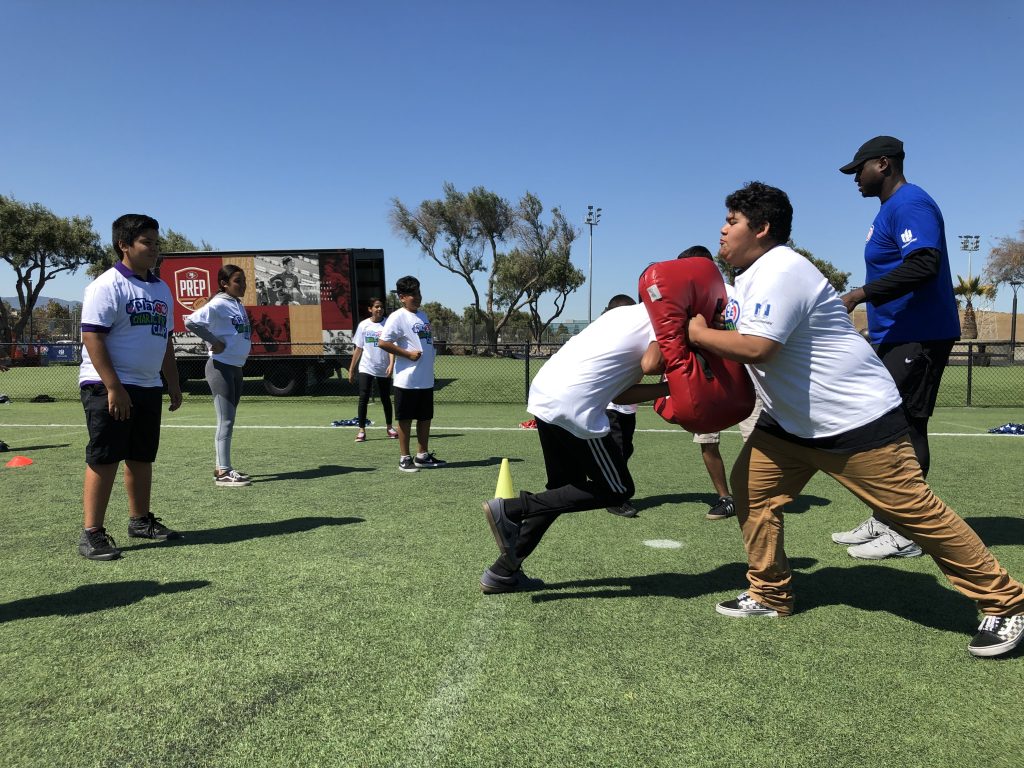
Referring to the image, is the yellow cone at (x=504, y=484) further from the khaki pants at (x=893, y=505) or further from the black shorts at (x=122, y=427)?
the black shorts at (x=122, y=427)

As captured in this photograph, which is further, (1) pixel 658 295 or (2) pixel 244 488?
(2) pixel 244 488

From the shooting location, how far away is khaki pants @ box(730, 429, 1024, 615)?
2615 millimetres

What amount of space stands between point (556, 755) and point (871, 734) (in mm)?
1021

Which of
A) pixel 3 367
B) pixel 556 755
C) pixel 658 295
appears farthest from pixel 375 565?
pixel 3 367

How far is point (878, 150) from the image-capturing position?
12.1 ft

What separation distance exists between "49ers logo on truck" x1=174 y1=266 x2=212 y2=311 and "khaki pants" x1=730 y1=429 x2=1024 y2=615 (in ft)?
54.6

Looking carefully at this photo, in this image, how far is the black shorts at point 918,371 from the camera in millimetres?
3639

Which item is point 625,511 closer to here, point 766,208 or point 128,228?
point 766,208

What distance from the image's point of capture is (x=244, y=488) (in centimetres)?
605

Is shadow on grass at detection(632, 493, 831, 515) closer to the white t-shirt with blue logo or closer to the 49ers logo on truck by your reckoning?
→ the white t-shirt with blue logo

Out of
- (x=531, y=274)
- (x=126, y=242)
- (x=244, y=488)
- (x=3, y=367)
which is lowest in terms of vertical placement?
Result: (x=244, y=488)

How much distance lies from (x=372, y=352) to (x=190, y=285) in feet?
31.4

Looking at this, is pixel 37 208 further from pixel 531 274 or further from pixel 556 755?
pixel 556 755

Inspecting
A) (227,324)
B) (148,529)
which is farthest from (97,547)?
(227,324)
